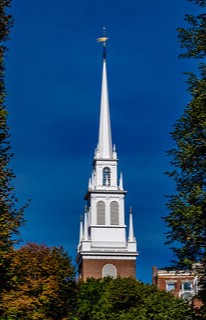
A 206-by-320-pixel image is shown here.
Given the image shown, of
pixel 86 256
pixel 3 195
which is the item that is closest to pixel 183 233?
pixel 3 195

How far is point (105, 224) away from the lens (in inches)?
4006

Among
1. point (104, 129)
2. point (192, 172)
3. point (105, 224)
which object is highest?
point (104, 129)

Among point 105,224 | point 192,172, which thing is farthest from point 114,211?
point 192,172

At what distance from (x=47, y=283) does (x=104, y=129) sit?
193 feet

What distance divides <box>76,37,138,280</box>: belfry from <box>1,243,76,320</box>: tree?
121ft

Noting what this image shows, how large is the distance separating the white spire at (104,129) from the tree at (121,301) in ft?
119

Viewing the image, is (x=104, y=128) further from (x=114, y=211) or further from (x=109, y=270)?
(x=109, y=270)

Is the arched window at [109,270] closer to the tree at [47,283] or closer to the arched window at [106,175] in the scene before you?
the arched window at [106,175]

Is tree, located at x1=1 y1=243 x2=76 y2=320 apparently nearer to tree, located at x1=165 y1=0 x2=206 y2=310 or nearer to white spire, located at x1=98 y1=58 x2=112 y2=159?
tree, located at x1=165 y1=0 x2=206 y2=310

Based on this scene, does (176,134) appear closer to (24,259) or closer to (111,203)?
(24,259)

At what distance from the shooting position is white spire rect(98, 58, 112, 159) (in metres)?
107

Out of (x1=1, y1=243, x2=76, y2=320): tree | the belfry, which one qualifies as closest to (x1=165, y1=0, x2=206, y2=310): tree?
(x1=1, y1=243, x2=76, y2=320): tree

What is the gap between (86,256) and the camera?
96.6m

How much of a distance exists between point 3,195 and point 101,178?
3092 inches
